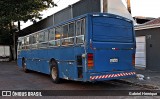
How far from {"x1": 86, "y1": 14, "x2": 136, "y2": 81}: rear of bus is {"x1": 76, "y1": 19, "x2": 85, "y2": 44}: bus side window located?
1.18 ft

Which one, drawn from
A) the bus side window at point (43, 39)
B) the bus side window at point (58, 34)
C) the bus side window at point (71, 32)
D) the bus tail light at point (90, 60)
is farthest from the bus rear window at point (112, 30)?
the bus side window at point (43, 39)

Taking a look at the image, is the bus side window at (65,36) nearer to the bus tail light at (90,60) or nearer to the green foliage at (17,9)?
the bus tail light at (90,60)

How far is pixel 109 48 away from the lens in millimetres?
10742

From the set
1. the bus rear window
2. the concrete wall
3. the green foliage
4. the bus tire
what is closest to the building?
the concrete wall

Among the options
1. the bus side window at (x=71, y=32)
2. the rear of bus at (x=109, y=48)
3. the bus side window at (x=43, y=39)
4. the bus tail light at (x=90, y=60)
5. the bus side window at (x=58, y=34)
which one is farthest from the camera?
the bus side window at (x=43, y=39)

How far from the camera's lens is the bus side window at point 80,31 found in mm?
10508

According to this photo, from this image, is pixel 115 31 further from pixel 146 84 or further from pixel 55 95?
pixel 55 95

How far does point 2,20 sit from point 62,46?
71.7 feet

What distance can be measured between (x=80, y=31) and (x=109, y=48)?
1.35 m

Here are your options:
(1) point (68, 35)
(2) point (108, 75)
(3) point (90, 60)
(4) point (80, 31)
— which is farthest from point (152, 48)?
(3) point (90, 60)

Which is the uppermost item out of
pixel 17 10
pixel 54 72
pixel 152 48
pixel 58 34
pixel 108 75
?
pixel 17 10

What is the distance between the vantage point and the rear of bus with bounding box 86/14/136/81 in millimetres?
10258

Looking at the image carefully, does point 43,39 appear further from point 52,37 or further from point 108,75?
point 108,75

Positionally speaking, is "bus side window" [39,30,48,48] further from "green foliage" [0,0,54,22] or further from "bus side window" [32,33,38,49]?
"green foliage" [0,0,54,22]
